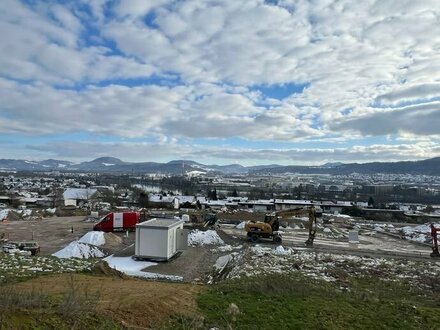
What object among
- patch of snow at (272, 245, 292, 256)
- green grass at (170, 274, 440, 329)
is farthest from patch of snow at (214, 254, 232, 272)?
green grass at (170, 274, 440, 329)

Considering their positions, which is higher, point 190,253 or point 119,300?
point 119,300

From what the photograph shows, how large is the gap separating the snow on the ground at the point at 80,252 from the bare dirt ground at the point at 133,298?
36.1ft

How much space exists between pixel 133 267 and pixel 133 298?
12744mm

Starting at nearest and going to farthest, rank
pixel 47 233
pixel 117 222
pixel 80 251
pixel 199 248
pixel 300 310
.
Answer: pixel 300 310, pixel 80 251, pixel 199 248, pixel 117 222, pixel 47 233

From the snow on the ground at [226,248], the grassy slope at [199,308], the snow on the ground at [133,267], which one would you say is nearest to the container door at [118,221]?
the snow on the ground at [226,248]

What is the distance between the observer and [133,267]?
78.8ft

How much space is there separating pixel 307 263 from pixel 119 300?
1504 centimetres

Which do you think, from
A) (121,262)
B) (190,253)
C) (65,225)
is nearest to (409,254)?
(190,253)

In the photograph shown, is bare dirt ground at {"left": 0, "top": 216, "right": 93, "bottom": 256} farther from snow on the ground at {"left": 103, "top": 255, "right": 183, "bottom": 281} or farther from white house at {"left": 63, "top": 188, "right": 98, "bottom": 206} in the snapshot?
white house at {"left": 63, "top": 188, "right": 98, "bottom": 206}

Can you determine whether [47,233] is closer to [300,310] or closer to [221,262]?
[221,262]

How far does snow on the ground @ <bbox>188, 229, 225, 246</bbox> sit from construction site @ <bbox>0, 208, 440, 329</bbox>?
82 millimetres

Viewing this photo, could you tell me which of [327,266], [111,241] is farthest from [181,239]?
[327,266]

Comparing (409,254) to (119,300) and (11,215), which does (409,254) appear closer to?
(119,300)

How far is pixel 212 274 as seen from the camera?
896 inches
